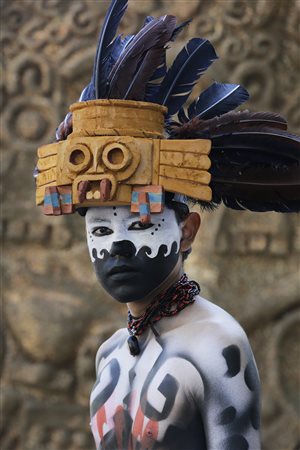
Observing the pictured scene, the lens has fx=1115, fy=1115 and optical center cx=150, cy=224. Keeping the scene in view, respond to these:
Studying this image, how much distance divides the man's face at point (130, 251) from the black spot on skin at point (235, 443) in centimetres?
36

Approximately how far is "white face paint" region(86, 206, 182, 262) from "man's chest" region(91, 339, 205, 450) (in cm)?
22

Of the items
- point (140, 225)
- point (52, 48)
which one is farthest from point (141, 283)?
point (52, 48)

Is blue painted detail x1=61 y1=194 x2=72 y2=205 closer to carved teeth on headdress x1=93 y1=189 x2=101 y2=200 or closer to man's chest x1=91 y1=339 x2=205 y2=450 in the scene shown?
carved teeth on headdress x1=93 y1=189 x2=101 y2=200

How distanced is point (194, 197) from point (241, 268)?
2595mm

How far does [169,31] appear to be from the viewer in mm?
2459

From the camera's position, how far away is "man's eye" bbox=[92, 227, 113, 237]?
243cm

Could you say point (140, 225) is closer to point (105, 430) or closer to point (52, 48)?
point (105, 430)

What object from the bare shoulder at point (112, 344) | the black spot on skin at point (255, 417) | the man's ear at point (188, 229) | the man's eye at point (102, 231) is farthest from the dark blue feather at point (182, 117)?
the black spot on skin at point (255, 417)

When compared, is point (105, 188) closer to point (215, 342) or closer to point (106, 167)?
point (106, 167)

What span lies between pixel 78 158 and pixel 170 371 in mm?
492

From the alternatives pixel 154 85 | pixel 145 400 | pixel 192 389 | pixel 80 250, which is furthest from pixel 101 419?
pixel 80 250

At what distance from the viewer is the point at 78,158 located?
2385mm

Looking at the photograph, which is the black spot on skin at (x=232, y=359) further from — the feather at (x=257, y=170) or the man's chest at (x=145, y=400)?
the feather at (x=257, y=170)

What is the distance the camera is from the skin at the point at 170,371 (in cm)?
229
